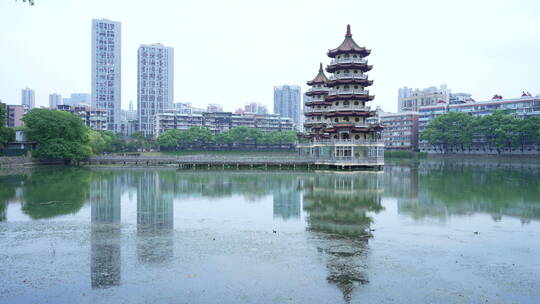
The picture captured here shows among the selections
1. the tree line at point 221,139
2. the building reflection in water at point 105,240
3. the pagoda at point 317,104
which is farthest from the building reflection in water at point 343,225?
the tree line at point 221,139

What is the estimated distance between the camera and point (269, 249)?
19.3 metres

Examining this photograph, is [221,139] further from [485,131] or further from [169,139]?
[485,131]

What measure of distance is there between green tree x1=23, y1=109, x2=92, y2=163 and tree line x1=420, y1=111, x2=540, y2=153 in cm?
9593

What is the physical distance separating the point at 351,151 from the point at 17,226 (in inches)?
2110

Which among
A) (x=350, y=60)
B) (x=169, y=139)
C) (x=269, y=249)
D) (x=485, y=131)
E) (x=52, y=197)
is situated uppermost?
(x=350, y=60)

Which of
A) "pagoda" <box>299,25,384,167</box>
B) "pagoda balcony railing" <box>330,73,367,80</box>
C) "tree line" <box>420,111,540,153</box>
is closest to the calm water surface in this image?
"pagoda" <box>299,25,384,167</box>

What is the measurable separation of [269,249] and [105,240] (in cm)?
752

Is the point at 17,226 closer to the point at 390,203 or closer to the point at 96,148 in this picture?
the point at 390,203

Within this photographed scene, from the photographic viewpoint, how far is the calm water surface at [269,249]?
46.1 ft

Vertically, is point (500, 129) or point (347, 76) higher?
point (347, 76)

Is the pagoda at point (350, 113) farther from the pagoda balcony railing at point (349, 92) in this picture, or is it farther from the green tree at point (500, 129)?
the green tree at point (500, 129)

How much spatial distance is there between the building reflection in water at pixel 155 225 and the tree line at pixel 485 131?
100 metres

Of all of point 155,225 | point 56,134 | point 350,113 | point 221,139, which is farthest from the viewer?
point 221,139

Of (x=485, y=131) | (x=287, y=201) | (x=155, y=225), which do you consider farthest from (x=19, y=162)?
(x=485, y=131)
